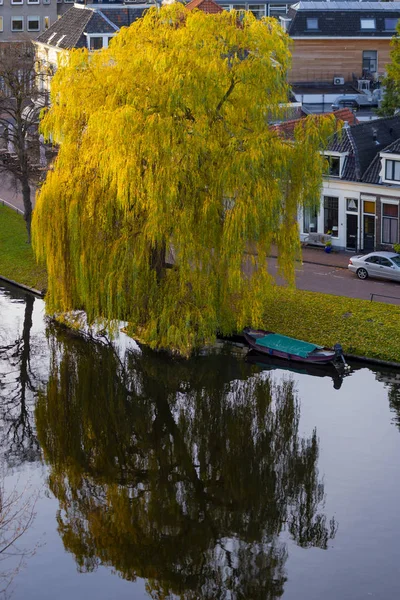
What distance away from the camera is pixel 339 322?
4812 centimetres

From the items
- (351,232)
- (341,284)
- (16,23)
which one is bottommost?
(341,284)

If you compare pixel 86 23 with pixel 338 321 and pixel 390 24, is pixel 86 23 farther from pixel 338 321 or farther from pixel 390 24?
pixel 338 321

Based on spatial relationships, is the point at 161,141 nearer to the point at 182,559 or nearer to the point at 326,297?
the point at 326,297

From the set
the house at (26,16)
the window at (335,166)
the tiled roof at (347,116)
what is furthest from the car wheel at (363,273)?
the house at (26,16)

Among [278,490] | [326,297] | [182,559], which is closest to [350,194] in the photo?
[326,297]

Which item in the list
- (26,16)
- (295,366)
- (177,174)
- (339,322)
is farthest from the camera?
(26,16)

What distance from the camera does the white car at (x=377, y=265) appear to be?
54.6 m

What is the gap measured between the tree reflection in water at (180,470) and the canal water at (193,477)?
0.07m

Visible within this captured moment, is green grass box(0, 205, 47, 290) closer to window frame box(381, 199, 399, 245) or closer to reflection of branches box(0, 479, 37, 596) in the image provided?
window frame box(381, 199, 399, 245)

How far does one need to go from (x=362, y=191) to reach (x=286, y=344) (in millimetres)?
17520

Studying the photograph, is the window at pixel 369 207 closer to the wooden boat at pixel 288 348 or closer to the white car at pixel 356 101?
the wooden boat at pixel 288 348

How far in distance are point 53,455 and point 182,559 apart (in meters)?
8.56

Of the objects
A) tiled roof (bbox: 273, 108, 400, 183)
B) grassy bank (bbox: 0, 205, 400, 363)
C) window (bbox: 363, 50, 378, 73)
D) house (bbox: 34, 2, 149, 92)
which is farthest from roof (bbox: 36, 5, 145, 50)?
grassy bank (bbox: 0, 205, 400, 363)

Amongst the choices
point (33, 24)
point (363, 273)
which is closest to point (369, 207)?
point (363, 273)
